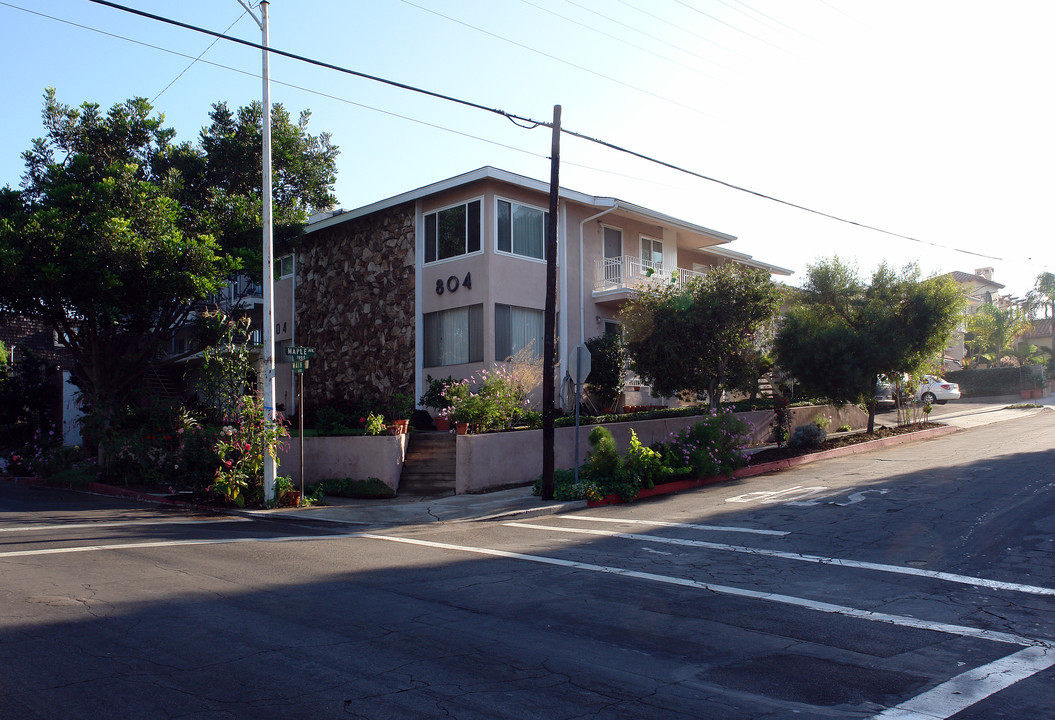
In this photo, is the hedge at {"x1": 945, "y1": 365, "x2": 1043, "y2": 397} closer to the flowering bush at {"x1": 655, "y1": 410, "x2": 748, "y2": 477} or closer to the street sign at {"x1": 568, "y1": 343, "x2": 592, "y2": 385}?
the flowering bush at {"x1": 655, "y1": 410, "x2": 748, "y2": 477}

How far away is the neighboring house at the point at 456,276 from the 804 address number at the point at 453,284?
35 millimetres

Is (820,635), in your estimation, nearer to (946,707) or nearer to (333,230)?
(946,707)

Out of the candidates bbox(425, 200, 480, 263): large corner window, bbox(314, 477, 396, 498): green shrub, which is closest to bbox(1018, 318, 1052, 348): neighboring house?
bbox(425, 200, 480, 263): large corner window

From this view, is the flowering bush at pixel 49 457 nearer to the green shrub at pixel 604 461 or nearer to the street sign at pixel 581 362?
the street sign at pixel 581 362

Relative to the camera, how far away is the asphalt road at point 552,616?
4887 mm

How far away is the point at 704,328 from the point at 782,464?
391cm

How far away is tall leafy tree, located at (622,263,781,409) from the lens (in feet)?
65.1

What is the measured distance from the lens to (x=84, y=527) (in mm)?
12672

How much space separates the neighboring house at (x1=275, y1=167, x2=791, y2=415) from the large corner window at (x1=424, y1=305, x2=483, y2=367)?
34mm

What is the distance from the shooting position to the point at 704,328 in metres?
19.8

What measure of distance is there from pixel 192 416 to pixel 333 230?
431 inches

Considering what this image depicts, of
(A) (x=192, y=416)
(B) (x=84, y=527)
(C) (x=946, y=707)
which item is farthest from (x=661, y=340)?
(C) (x=946, y=707)

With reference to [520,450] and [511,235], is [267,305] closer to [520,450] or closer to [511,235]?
[520,450]

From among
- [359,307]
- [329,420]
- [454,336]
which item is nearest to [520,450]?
[454,336]
